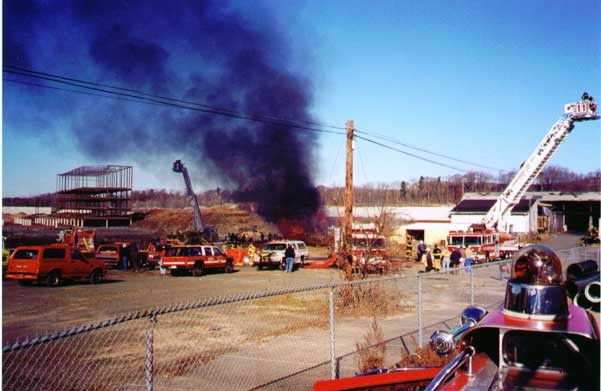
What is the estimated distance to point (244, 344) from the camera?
352 inches

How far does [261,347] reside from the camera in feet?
28.1

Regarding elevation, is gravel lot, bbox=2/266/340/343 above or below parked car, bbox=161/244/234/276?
below

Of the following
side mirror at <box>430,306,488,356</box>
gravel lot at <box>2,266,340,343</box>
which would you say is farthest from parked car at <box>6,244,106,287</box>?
side mirror at <box>430,306,488,356</box>

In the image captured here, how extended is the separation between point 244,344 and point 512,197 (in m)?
26.5

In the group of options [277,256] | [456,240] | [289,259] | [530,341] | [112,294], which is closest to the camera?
[530,341]

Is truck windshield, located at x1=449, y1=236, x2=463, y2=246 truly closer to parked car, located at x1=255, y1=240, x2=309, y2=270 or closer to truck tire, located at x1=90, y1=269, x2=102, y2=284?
parked car, located at x1=255, y1=240, x2=309, y2=270

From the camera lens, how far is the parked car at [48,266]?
1856cm

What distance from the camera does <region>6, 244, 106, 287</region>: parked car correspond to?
1856cm

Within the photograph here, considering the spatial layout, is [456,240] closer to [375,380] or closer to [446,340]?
[375,380]

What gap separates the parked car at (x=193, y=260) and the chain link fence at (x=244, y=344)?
913 centimetres

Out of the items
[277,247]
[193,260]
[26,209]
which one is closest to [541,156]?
[277,247]

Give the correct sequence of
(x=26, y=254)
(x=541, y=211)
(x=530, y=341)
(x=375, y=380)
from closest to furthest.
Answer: (x=530, y=341)
(x=375, y=380)
(x=26, y=254)
(x=541, y=211)

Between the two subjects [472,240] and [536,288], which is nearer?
[536,288]

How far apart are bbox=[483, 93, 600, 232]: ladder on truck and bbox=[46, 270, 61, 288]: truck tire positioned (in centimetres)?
2379
